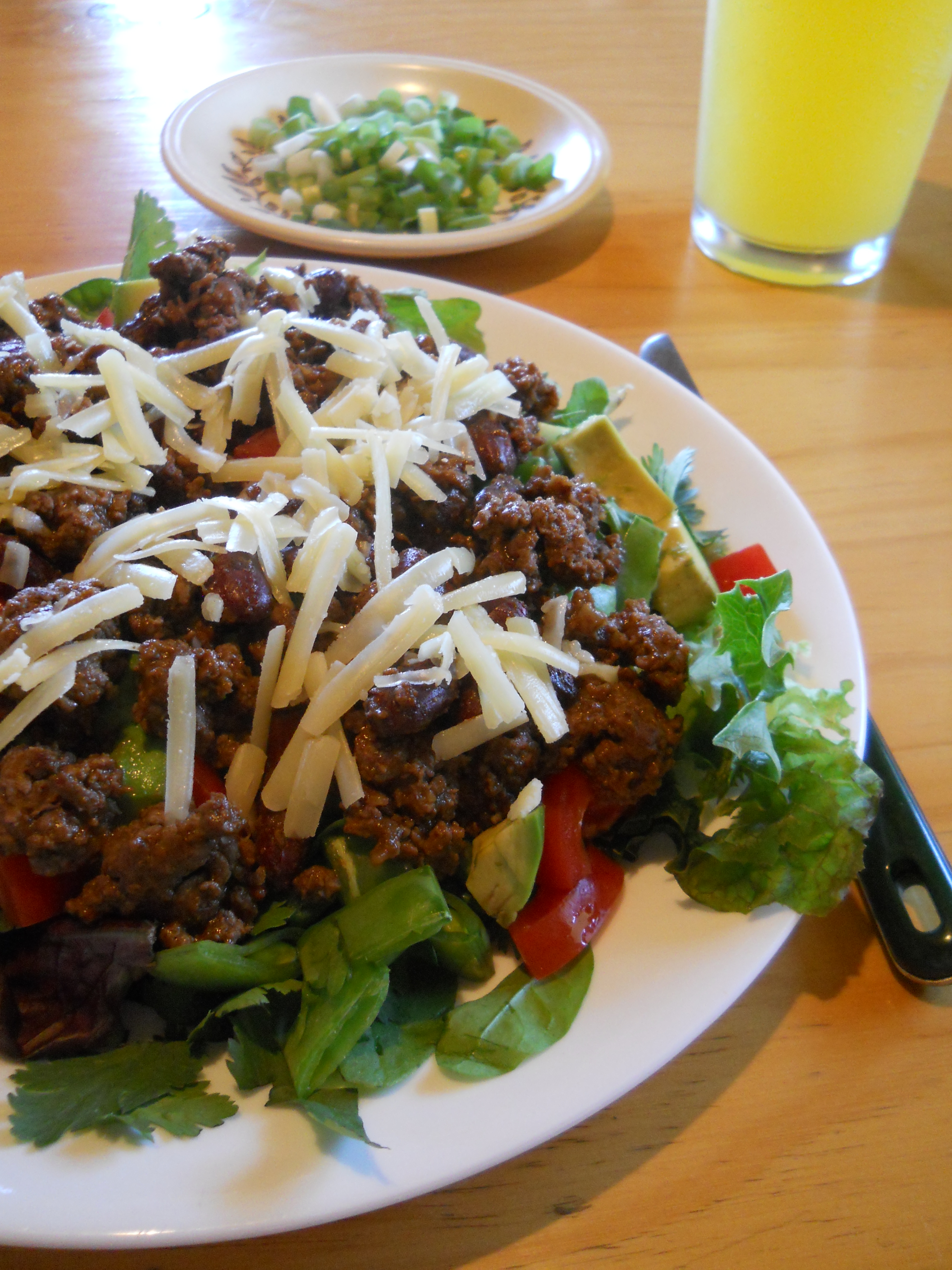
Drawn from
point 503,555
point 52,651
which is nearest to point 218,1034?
point 52,651

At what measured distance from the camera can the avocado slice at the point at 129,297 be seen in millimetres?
2244

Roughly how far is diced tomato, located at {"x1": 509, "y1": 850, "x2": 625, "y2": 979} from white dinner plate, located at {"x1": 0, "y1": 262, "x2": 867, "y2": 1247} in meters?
0.03

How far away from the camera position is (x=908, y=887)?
5.30 feet

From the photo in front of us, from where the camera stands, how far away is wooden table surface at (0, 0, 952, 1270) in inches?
52.6

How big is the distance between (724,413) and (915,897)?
5.81 ft

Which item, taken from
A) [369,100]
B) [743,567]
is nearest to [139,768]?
[743,567]

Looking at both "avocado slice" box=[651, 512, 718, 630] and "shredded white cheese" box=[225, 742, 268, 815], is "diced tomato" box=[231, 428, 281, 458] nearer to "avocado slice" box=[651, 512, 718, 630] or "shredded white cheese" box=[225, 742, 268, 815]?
"shredded white cheese" box=[225, 742, 268, 815]

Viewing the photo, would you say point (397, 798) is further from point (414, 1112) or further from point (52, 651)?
point (52, 651)

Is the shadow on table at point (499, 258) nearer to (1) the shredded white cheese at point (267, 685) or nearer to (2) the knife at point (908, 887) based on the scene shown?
(1) the shredded white cheese at point (267, 685)

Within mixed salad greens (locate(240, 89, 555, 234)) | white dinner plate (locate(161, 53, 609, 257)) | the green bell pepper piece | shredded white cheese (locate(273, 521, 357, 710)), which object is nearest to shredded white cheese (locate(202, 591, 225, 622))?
shredded white cheese (locate(273, 521, 357, 710))

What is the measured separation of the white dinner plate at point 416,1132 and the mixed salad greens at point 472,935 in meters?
0.03

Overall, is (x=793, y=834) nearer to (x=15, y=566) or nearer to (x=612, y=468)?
(x=612, y=468)

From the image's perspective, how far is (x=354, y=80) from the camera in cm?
401

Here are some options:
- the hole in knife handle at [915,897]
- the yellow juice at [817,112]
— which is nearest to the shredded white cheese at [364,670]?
the hole in knife handle at [915,897]
